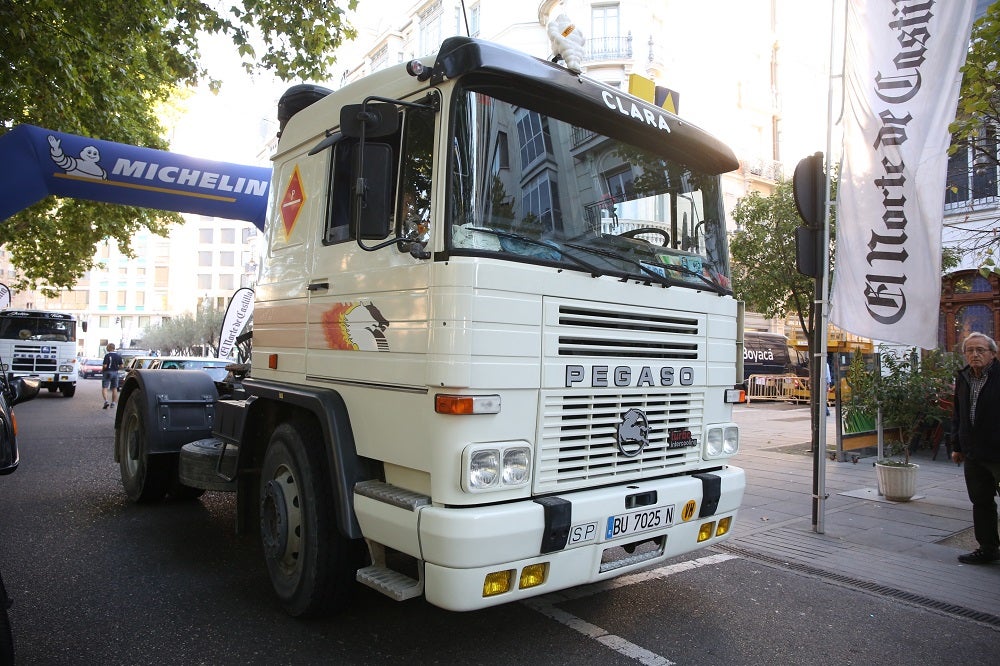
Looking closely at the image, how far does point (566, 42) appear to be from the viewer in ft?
12.2

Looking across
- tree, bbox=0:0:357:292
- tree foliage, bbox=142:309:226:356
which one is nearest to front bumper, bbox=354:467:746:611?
tree, bbox=0:0:357:292

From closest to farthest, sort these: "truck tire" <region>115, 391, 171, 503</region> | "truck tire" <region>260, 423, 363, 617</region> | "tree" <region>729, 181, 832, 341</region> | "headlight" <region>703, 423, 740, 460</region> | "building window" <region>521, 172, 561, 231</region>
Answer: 1. "building window" <region>521, 172, 561, 231</region>
2. "truck tire" <region>260, 423, 363, 617</region>
3. "headlight" <region>703, 423, 740, 460</region>
4. "truck tire" <region>115, 391, 171, 503</region>
5. "tree" <region>729, 181, 832, 341</region>

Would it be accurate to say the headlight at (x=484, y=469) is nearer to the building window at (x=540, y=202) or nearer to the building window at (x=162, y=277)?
the building window at (x=540, y=202)

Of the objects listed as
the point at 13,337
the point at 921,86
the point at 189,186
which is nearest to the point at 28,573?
the point at 189,186

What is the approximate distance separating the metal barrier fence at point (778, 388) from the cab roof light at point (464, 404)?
2241cm

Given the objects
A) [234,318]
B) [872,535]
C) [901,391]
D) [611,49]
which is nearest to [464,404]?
[872,535]

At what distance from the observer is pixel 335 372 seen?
3822mm

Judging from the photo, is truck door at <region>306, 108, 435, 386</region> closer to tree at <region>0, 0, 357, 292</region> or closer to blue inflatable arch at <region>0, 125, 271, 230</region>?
blue inflatable arch at <region>0, 125, 271, 230</region>

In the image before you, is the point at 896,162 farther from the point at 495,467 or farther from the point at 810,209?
the point at 495,467

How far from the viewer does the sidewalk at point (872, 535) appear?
479 cm

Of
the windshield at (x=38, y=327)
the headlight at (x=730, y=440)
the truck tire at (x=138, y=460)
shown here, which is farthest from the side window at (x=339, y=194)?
the windshield at (x=38, y=327)

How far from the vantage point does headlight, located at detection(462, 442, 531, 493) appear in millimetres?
2955

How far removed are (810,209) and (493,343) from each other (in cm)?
446

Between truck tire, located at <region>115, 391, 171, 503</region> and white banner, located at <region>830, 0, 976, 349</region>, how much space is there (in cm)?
648
